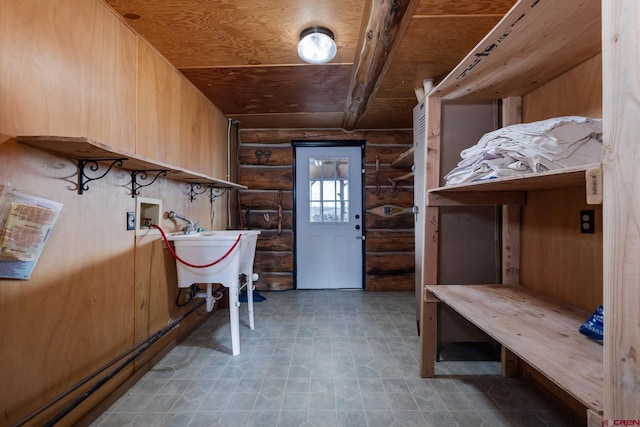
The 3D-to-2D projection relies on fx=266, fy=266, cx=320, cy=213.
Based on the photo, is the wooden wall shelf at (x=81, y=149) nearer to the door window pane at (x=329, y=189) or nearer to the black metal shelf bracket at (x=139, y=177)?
the black metal shelf bracket at (x=139, y=177)

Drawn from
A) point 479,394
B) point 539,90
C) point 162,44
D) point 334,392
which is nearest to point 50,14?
point 162,44

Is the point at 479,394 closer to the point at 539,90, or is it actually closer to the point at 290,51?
the point at 539,90

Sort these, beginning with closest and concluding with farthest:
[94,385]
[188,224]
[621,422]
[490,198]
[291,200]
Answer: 1. [621,422]
2. [94,385]
3. [490,198]
4. [188,224]
5. [291,200]

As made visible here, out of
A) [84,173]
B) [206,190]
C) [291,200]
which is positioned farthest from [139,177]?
[291,200]

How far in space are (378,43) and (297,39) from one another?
537 mm

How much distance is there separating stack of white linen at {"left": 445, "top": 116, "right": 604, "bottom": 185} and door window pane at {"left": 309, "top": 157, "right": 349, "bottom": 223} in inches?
98.9

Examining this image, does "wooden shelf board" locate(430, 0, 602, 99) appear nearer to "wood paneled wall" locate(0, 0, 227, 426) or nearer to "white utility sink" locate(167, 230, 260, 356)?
"white utility sink" locate(167, 230, 260, 356)

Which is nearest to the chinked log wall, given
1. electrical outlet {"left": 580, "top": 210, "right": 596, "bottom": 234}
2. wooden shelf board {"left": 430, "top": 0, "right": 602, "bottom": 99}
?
wooden shelf board {"left": 430, "top": 0, "right": 602, "bottom": 99}

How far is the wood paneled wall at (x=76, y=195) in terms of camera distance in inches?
40.8

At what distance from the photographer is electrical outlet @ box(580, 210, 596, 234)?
1.20 metres

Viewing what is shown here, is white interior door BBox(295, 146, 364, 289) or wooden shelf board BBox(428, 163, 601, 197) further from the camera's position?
white interior door BBox(295, 146, 364, 289)

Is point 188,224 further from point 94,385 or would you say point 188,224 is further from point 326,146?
point 326,146

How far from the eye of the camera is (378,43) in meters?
1.65

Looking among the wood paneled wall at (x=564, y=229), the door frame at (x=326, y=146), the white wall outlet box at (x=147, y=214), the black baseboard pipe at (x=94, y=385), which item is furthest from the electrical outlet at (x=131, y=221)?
the wood paneled wall at (x=564, y=229)
